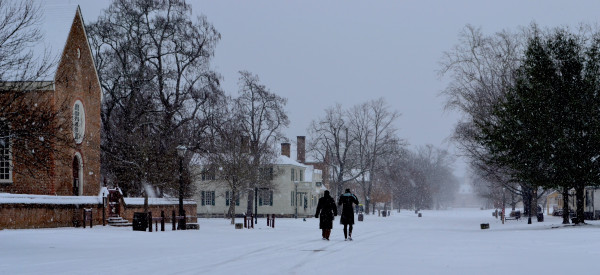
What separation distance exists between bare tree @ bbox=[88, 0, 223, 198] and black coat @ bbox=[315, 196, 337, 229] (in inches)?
898

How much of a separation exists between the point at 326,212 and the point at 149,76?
25787 millimetres

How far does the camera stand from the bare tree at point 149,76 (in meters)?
44.4

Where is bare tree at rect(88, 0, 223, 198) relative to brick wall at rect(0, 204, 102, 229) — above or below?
above

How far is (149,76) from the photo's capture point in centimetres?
4484

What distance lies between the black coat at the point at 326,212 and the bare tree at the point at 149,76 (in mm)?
22808

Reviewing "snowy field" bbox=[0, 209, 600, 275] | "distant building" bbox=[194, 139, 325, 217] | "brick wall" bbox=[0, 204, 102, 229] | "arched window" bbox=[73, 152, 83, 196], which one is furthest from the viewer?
"distant building" bbox=[194, 139, 325, 217]

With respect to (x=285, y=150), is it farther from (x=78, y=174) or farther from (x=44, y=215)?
(x=44, y=215)

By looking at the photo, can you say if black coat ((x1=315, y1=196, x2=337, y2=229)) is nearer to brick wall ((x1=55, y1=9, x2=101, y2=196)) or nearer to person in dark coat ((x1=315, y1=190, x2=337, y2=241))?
person in dark coat ((x1=315, y1=190, x2=337, y2=241))

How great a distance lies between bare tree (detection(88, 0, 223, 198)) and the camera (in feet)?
146

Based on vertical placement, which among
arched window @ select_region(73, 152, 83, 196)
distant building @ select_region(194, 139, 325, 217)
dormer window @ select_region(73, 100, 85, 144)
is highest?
dormer window @ select_region(73, 100, 85, 144)

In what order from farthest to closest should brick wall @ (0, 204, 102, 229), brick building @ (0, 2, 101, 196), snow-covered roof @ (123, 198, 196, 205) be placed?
snow-covered roof @ (123, 198, 196, 205) < brick building @ (0, 2, 101, 196) < brick wall @ (0, 204, 102, 229)

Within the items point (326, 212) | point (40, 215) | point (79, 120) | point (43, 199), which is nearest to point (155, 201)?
point (79, 120)

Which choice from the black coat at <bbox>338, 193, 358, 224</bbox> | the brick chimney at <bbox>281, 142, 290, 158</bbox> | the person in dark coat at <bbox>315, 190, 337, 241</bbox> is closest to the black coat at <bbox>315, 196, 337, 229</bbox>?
the person in dark coat at <bbox>315, 190, 337, 241</bbox>

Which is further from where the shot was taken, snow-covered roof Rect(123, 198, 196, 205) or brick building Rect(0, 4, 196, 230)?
snow-covered roof Rect(123, 198, 196, 205)
